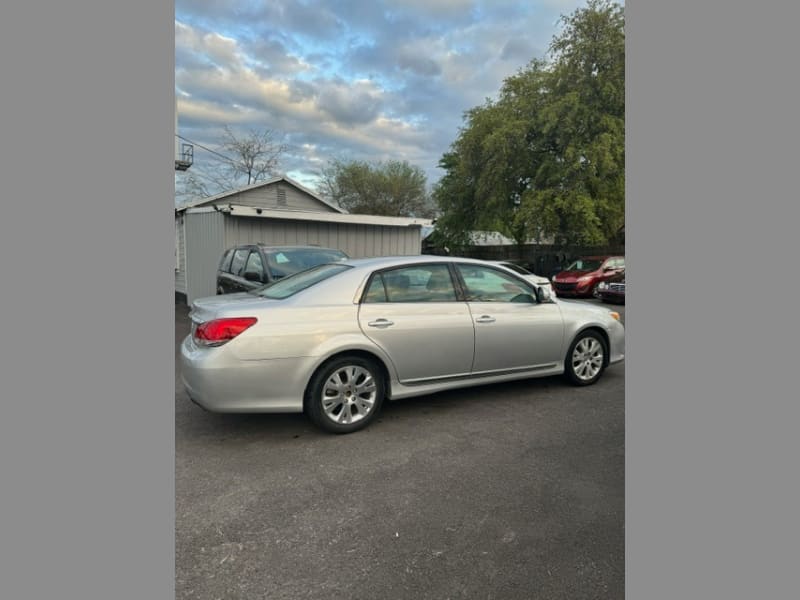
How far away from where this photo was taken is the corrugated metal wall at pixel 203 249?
11.0 meters

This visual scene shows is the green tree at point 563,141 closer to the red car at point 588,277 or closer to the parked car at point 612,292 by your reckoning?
the red car at point 588,277

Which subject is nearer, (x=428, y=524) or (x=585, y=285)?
(x=428, y=524)

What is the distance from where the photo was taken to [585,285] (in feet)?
52.0

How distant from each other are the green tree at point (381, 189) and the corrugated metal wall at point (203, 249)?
79.3ft

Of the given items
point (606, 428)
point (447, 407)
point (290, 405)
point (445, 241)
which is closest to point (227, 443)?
point (290, 405)

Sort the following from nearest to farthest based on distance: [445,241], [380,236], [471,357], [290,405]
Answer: [290,405] → [471,357] → [380,236] → [445,241]

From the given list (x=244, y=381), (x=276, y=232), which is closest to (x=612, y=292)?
(x=276, y=232)

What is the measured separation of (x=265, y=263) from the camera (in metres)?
7.24

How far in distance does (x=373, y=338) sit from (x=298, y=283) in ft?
3.07

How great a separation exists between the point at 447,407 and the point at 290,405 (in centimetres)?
164

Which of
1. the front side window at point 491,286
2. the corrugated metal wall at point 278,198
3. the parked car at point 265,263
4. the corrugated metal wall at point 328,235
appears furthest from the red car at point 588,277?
the front side window at point 491,286

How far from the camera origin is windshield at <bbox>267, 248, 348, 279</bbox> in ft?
23.7

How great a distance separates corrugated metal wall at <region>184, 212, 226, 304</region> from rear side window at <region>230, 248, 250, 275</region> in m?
2.53

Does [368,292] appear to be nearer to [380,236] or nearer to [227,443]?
[227,443]
